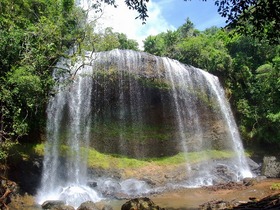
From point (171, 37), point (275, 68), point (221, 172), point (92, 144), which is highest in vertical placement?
point (171, 37)

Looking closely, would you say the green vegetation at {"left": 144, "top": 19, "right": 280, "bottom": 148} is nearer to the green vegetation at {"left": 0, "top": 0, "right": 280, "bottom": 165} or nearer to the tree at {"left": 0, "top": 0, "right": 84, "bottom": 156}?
the green vegetation at {"left": 0, "top": 0, "right": 280, "bottom": 165}

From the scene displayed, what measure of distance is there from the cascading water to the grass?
0.29m

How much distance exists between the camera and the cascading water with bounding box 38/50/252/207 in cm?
1938

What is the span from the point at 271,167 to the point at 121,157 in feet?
30.9

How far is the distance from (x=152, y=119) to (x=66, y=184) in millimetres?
7486

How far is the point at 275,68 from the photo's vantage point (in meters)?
23.1

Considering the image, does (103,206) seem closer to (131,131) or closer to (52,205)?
(52,205)

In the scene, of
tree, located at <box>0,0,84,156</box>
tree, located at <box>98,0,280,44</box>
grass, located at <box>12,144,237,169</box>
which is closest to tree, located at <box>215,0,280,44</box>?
tree, located at <box>98,0,280,44</box>

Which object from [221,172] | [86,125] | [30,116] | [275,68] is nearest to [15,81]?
[30,116]

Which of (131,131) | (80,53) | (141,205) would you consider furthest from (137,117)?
(141,205)

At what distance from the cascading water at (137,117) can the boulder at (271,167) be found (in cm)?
125

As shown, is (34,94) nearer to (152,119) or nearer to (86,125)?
A: (86,125)

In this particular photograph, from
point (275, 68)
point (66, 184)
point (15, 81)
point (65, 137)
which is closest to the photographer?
point (15, 81)

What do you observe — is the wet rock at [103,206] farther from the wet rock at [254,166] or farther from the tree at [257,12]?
the wet rock at [254,166]
